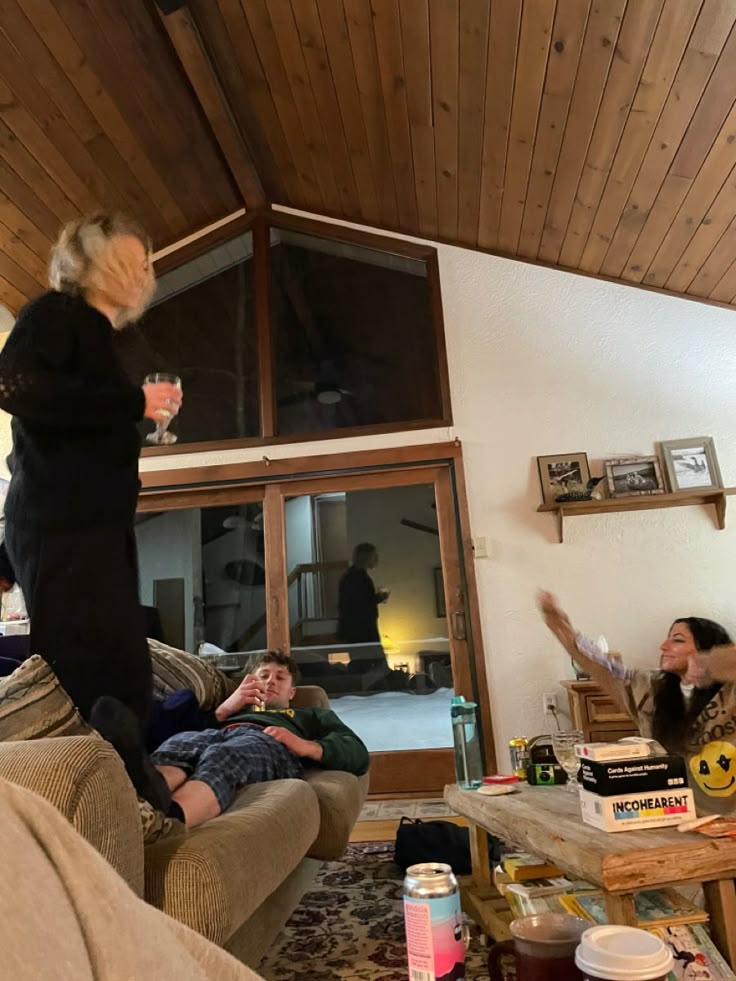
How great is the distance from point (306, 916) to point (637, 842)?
3.75 ft

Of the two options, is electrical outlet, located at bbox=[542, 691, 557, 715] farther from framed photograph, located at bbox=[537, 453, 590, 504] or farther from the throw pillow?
the throw pillow

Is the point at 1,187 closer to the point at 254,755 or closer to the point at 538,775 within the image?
the point at 254,755

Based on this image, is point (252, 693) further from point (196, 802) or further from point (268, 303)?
point (268, 303)

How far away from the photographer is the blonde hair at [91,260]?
1.33 meters

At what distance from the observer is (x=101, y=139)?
343cm

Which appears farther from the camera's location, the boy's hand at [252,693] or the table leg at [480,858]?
the boy's hand at [252,693]

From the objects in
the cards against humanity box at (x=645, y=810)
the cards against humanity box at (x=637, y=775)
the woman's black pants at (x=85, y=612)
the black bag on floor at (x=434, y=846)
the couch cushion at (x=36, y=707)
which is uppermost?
the woman's black pants at (x=85, y=612)

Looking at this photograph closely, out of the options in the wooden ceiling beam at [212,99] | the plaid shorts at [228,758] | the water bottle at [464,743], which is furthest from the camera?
the wooden ceiling beam at [212,99]

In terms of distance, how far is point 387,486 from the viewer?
396 centimetres

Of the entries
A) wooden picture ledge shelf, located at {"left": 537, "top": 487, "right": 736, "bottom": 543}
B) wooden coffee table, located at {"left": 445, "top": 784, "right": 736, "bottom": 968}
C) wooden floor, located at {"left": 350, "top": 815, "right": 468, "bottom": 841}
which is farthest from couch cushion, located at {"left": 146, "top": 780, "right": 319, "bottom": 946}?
wooden picture ledge shelf, located at {"left": 537, "top": 487, "right": 736, "bottom": 543}

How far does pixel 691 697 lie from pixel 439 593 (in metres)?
1.95

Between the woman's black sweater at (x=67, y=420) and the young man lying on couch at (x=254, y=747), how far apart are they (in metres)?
0.55

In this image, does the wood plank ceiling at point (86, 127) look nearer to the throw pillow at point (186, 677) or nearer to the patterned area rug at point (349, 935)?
the throw pillow at point (186, 677)

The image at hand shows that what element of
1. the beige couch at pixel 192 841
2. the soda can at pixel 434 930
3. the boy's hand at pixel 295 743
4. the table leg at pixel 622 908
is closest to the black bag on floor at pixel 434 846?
the boy's hand at pixel 295 743
